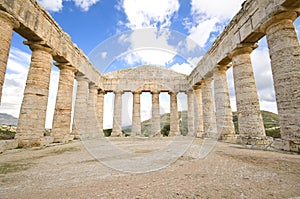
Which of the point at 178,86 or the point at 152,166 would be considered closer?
the point at 152,166

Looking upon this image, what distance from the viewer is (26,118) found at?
8352 millimetres

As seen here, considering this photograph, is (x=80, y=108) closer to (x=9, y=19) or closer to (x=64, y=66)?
(x=64, y=66)

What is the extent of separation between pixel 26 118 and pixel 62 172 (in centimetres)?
669

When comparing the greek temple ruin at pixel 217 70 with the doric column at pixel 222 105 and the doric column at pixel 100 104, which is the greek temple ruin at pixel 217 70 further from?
the doric column at pixel 100 104

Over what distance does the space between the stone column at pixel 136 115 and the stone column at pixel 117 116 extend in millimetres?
1752

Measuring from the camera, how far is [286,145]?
612cm

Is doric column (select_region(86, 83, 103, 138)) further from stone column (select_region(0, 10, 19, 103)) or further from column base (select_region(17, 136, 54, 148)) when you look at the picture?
stone column (select_region(0, 10, 19, 103))

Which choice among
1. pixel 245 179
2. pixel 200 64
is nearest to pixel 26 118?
pixel 245 179

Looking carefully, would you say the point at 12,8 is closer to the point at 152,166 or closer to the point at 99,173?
the point at 99,173

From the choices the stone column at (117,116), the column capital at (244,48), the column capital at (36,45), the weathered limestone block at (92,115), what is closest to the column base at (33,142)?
the column capital at (36,45)

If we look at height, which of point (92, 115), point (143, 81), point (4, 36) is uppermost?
point (143, 81)

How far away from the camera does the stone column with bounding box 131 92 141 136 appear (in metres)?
20.4

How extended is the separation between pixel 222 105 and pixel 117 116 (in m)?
13.3

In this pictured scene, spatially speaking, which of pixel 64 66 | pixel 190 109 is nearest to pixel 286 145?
pixel 64 66
